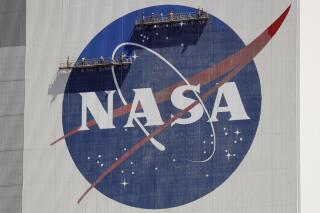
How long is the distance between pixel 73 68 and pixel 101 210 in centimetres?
1280

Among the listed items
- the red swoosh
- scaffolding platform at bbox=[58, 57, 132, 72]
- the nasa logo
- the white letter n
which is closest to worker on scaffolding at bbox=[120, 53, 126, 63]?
scaffolding platform at bbox=[58, 57, 132, 72]

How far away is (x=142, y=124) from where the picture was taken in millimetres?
129500

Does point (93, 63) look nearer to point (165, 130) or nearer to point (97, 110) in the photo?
point (97, 110)

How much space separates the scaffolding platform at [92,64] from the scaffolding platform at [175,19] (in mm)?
3632

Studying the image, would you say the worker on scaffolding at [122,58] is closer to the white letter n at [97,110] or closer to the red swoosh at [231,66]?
the white letter n at [97,110]

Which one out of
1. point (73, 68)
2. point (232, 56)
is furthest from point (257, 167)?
point (73, 68)

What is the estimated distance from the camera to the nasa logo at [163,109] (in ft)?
417

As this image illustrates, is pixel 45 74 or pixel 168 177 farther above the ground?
pixel 45 74

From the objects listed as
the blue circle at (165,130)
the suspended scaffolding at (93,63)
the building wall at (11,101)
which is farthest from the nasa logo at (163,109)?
the building wall at (11,101)

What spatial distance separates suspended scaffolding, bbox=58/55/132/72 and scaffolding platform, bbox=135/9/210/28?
3.56m

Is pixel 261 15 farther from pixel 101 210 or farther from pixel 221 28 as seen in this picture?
pixel 101 210

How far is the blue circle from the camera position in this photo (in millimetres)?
127062

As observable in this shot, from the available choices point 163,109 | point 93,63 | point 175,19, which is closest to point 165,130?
point 163,109

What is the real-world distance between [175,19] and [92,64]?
8291 mm
